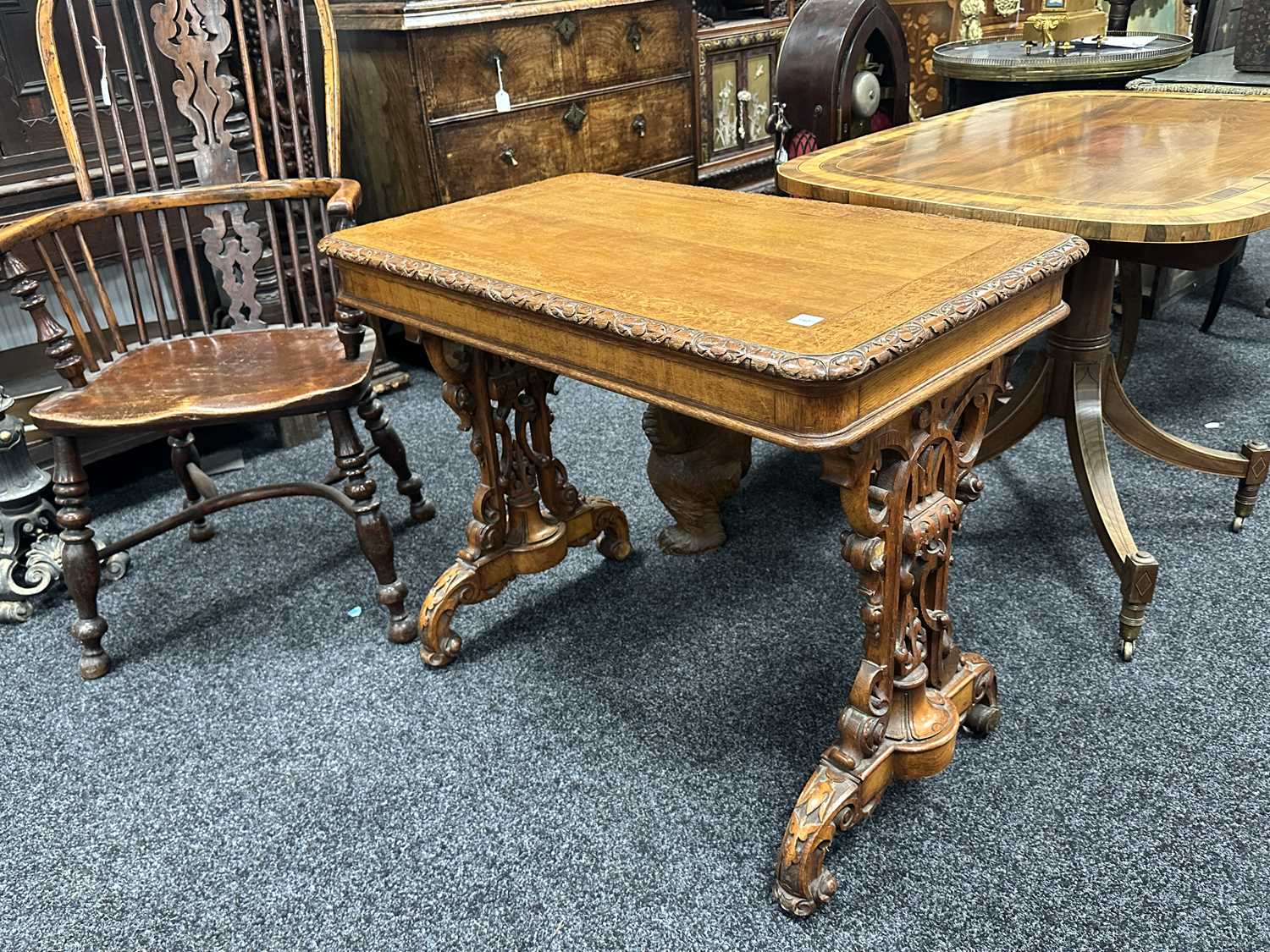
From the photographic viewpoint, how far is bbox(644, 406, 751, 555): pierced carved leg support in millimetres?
2062

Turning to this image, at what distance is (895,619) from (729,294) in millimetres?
491

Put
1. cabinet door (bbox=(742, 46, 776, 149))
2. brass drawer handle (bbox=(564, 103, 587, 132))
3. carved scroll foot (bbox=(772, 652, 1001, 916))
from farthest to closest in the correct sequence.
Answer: cabinet door (bbox=(742, 46, 776, 149)) < brass drawer handle (bbox=(564, 103, 587, 132)) < carved scroll foot (bbox=(772, 652, 1001, 916))

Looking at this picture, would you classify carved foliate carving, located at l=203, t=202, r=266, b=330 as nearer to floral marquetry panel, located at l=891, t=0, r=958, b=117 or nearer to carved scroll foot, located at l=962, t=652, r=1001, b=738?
carved scroll foot, located at l=962, t=652, r=1001, b=738

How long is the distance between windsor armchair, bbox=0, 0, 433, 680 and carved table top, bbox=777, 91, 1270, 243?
0.96m

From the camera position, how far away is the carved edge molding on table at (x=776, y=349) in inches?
39.6

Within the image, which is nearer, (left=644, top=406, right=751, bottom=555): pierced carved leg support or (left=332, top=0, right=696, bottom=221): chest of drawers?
(left=644, top=406, right=751, bottom=555): pierced carved leg support

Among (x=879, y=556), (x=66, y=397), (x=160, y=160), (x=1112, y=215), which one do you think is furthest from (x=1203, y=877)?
(x=160, y=160)

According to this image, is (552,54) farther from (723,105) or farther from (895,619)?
(895,619)

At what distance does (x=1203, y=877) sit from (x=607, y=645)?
1025 millimetres

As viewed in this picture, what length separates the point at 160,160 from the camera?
2.47 metres

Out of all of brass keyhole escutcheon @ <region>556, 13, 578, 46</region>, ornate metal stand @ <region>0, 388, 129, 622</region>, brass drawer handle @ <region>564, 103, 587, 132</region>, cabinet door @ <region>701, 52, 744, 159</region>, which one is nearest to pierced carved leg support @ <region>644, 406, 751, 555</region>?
ornate metal stand @ <region>0, 388, 129, 622</region>

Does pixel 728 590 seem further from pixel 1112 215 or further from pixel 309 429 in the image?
pixel 309 429

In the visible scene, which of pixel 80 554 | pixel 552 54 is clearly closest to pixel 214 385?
pixel 80 554

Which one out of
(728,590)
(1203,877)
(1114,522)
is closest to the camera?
(1203,877)
